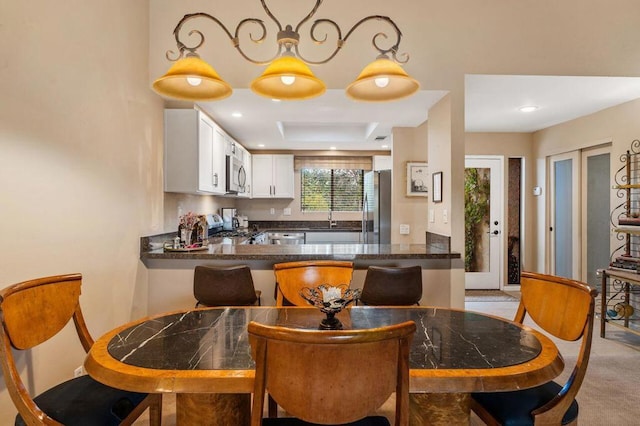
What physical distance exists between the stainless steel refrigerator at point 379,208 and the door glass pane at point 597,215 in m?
2.34

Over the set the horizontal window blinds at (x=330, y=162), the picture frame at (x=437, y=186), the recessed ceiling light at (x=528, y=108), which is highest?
the recessed ceiling light at (x=528, y=108)

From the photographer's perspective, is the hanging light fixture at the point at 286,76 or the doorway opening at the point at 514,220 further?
the doorway opening at the point at 514,220

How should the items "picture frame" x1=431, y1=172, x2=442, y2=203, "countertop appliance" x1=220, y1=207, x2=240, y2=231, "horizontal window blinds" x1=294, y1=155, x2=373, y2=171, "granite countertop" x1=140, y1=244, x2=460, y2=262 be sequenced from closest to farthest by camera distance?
"granite countertop" x1=140, y1=244, x2=460, y2=262
"picture frame" x1=431, y1=172, x2=442, y2=203
"countertop appliance" x1=220, y1=207, x2=240, y2=231
"horizontal window blinds" x1=294, y1=155, x2=373, y2=171

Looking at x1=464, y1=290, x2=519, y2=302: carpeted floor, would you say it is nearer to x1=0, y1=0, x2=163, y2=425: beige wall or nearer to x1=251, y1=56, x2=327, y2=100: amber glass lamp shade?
x1=251, y1=56, x2=327, y2=100: amber glass lamp shade

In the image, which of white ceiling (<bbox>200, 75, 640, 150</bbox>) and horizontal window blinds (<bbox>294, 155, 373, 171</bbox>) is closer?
white ceiling (<bbox>200, 75, 640, 150</bbox>)

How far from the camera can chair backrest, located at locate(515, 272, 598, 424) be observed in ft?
4.20

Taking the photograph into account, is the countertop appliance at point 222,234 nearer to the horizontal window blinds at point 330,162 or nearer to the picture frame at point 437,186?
the horizontal window blinds at point 330,162

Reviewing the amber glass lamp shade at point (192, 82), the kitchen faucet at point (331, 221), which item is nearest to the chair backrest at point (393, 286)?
the amber glass lamp shade at point (192, 82)

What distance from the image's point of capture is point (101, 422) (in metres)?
1.28

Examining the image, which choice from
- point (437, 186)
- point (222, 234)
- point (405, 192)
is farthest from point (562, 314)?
point (222, 234)

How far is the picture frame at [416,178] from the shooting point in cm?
417

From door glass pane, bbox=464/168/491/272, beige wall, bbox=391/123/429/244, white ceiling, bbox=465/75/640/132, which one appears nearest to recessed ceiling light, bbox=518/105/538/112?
white ceiling, bbox=465/75/640/132

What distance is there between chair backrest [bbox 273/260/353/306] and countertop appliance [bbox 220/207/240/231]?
3331 mm

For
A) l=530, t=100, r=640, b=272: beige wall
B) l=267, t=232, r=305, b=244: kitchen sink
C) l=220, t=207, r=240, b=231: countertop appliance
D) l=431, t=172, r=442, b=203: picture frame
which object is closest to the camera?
l=431, t=172, r=442, b=203: picture frame
